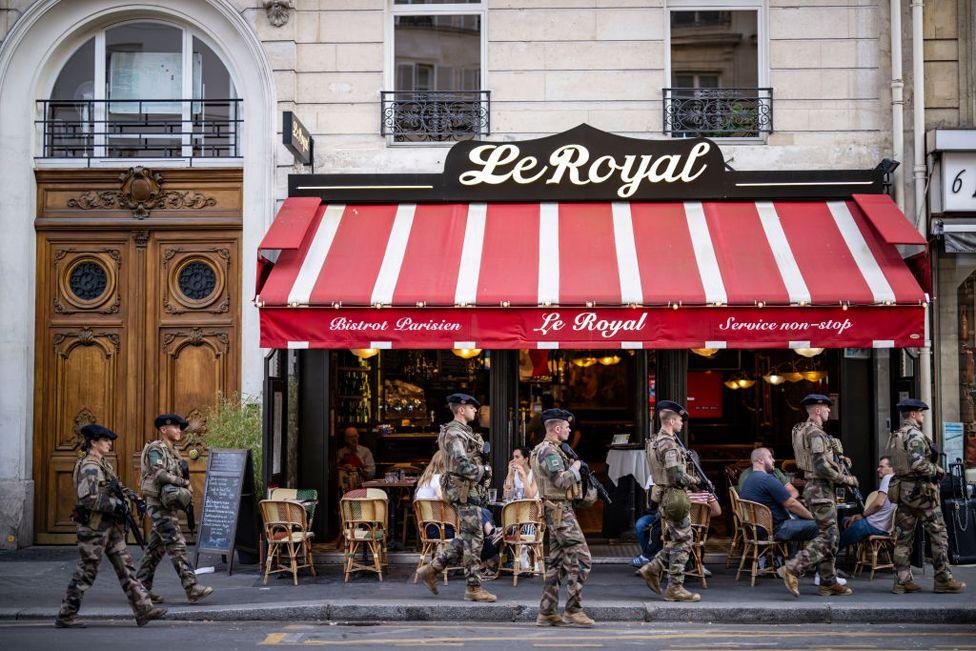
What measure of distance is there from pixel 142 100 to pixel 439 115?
3.95 m

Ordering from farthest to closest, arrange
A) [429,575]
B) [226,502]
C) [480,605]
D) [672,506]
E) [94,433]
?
[226,502] → [672,506] → [429,575] → [480,605] → [94,433]

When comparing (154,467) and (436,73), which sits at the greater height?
(436,73)

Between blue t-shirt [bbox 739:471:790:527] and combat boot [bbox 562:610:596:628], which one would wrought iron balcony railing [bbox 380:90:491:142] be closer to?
blue t-shirt [bbox 739:471:790:527]

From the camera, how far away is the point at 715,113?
13289mm

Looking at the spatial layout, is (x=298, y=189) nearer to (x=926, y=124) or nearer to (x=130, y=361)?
(x=130, y=361)

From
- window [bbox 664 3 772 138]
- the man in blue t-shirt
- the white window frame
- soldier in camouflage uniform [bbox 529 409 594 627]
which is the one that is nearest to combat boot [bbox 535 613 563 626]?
soldier in camouflage uniform [bbox 529 409 594 627]

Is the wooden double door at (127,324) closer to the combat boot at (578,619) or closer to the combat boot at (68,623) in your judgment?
the combat boot at (68,623)

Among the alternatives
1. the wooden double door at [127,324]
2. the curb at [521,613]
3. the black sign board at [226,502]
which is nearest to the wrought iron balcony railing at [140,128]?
the wooden double door at [127,324]

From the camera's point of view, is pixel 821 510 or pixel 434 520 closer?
pixel 821 510

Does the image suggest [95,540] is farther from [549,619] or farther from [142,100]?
[142,100]

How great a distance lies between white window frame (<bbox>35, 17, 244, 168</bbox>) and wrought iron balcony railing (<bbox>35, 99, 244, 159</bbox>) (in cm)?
2

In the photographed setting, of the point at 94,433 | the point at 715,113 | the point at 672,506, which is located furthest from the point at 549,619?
the point at 715,113

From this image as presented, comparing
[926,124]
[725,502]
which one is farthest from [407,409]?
[926,124]

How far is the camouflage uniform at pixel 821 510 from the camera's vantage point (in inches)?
389
